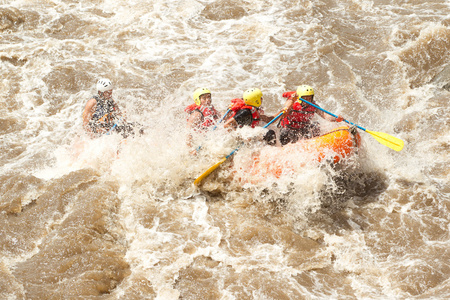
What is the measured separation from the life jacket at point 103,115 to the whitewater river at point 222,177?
281mm

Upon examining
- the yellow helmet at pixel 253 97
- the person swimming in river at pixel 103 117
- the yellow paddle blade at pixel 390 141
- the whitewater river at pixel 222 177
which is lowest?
the whitewater river at pixel 222 177

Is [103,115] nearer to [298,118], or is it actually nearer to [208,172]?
[208,172]

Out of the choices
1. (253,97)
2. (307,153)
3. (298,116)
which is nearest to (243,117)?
(253,97)

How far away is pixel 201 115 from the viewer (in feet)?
21.6

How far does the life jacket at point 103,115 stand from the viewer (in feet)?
22.9

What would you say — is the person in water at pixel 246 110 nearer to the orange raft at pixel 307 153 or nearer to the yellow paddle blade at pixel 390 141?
the orange raft at pixel 307 153

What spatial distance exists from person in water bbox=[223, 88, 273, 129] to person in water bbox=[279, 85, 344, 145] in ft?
1.53

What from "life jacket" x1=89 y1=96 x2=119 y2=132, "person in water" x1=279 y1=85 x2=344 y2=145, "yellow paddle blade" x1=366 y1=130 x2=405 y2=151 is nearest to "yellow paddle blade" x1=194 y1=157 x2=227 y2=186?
"person in water" x1=279 y1=85 x2=344 y2=145

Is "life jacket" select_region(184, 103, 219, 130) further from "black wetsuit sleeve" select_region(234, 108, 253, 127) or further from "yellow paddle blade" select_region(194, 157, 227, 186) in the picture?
"yellow paddle blade" select_region(194, 157, 227, 186)

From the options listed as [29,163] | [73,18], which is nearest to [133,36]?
[73,18]

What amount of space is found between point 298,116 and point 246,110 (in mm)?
858

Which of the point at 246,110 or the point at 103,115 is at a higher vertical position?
the point at 246,110

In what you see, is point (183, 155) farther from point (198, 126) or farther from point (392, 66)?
point (392, 66)

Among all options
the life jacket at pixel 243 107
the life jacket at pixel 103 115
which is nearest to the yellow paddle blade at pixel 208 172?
the life jacket at pixel 243 107
